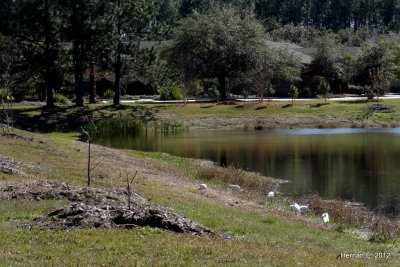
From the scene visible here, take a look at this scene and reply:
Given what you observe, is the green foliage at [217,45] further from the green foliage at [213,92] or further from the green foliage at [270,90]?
the green foliage at [270,90]

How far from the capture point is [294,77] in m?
78.4

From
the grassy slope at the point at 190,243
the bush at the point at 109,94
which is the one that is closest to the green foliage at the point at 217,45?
the bush at the point at 109,94

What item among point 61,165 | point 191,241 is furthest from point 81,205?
point 61,165

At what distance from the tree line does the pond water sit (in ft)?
39.4

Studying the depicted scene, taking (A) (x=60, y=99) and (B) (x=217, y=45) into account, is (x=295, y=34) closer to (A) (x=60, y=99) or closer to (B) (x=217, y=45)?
(B) (x=217, y=45)

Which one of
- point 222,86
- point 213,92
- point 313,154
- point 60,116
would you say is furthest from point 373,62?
point 313,154

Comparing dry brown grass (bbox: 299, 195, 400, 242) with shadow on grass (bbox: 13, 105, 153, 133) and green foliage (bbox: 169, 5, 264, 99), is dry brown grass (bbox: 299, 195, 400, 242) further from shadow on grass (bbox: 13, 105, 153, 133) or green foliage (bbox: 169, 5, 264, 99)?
green foliage (bbox: 169, 5, 264, 99)

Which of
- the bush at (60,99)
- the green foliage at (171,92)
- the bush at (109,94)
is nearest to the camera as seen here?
the bush at (60,99)

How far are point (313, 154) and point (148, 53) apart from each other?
29497mm

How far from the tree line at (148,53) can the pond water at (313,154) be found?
12015 millimetres

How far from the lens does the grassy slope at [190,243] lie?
34.7 ft

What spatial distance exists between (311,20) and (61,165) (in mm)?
138067

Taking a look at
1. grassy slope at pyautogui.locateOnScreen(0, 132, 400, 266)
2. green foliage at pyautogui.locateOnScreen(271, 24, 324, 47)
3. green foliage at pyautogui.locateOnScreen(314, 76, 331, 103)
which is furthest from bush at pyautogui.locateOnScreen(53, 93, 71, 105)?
green foliage at pyautogui.locateOnScreen(271, 24, 324, 47)

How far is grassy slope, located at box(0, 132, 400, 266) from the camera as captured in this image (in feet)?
34.7
